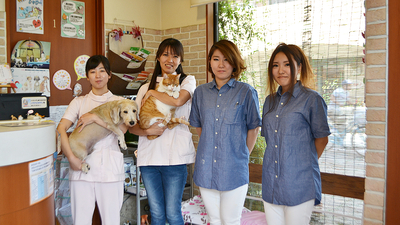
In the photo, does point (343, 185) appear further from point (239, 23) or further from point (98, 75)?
point (98, 75)

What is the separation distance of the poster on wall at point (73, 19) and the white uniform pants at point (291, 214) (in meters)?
2.78

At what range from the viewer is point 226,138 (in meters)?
1.89

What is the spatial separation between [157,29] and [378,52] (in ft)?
9.26

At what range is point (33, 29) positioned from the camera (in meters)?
3.11

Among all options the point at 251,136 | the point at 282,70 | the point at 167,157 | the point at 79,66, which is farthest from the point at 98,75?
the point at 79,66

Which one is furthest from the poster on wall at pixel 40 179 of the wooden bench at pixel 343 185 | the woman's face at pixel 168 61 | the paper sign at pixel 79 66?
the wooden bench at pixel 343 185

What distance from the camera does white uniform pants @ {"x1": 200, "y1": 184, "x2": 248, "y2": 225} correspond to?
1868mm

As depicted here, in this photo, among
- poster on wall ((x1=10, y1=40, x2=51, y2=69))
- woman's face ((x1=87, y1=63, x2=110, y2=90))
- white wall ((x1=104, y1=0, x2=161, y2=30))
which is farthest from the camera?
white wall ((x1=104, y1=0, x2=161, y2=30))

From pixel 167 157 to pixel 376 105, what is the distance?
4.33ft

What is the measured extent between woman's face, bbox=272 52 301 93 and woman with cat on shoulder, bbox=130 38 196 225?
626 millimetres

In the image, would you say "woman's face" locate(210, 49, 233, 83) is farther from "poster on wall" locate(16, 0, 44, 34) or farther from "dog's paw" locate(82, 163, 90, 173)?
"poster on wall" locate(16, 0, 44, 34)

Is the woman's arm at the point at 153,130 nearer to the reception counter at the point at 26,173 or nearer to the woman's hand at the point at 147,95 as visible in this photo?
the woman's hand at the point at 147,95

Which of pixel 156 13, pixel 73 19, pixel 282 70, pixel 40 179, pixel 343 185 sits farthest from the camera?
pixel 156 13

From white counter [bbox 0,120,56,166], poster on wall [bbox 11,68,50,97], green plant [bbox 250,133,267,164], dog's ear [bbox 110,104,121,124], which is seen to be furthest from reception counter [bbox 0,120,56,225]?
green plant [bbox 250,133,267,164]
